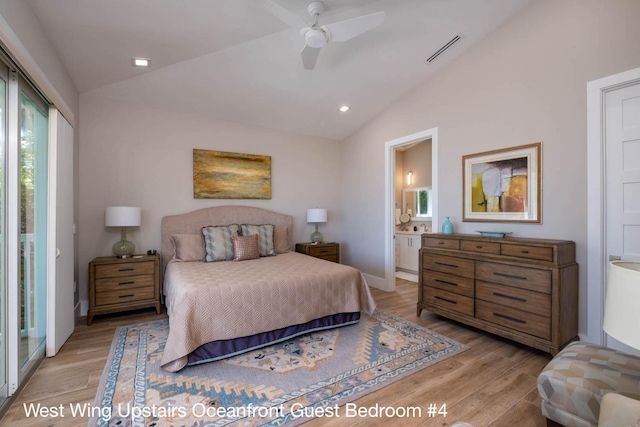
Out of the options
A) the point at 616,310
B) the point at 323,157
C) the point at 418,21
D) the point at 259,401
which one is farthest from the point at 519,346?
the point at 323,157

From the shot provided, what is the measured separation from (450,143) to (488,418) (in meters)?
2.90

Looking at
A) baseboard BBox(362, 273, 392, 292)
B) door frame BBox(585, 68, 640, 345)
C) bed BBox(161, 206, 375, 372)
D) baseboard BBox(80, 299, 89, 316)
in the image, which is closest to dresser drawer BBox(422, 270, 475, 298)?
bed BBox(161, 206, 375, 372)

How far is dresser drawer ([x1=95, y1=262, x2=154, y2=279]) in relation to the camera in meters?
3.27

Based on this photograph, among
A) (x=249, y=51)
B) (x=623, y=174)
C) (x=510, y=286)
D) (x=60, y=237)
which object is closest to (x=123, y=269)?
(x=60, y=237)

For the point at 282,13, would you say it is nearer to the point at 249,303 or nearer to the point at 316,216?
the point at 249,303

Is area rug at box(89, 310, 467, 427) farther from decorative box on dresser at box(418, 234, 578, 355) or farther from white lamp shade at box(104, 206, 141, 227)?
white lamp shade at box(104, 206, 141, 227)

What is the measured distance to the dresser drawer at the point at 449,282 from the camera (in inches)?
118

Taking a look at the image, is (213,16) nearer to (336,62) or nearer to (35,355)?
(336,62)

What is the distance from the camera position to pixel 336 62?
3352 millimetres

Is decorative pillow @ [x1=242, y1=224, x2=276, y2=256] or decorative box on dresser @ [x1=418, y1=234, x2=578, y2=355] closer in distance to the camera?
decorative box on dresser @ [x1=418, y1=234, x2=578, y2=355]

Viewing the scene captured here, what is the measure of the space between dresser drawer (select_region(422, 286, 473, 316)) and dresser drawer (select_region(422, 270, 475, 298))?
5cm

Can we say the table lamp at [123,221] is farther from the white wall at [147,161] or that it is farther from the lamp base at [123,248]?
the white wall at [147,161]

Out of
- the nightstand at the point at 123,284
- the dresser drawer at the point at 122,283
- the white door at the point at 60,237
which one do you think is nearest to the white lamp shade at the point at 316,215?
the nightstand at the point at 123,284

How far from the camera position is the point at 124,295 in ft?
11.0
